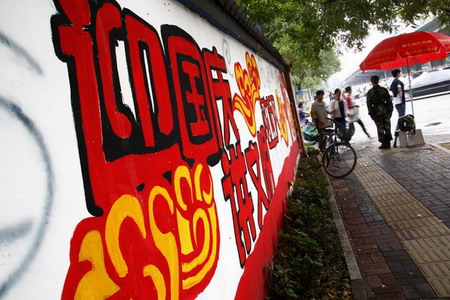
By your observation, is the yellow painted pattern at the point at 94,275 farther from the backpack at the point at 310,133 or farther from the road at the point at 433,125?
the backpack at the point at 310,133

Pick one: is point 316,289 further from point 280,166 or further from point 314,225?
point 280,166

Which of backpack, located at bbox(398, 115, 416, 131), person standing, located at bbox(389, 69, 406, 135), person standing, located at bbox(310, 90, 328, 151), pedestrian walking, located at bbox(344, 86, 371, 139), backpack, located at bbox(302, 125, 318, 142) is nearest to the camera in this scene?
backpack, located at bbox(398, 115, 416, 131)

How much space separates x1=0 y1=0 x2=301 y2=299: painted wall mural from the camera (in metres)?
1.01

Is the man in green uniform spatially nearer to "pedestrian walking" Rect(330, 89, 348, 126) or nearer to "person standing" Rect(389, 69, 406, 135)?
"person standing" Rect(389, 69, 406, 135)

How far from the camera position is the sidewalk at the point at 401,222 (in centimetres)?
325

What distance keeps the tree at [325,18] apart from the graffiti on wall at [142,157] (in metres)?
8.21

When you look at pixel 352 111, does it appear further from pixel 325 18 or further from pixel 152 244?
pixel 152 244

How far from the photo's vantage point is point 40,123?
0.99 metres

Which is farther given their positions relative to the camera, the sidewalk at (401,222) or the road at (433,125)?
the road at (433,125)

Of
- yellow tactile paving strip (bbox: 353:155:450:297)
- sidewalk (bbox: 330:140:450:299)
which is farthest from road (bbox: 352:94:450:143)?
yellow tactile paving strip (bbox: 353:155:450:297)

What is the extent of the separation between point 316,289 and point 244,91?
217 centimetres

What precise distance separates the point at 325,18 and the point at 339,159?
473 centimetres

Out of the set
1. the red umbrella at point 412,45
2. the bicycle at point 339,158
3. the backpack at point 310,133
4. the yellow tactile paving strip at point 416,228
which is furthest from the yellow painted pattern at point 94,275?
the backpack at point 310,133

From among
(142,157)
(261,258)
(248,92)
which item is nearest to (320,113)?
(248,92)
